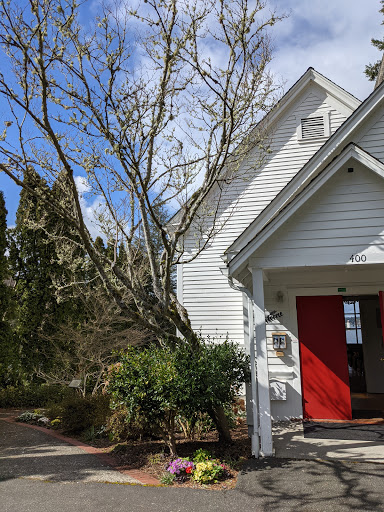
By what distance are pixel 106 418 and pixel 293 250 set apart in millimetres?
4973

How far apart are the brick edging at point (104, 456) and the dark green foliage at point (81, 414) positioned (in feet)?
0.89

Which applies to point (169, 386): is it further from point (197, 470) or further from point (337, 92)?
A: point (337, 92)

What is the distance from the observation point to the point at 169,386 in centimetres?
557

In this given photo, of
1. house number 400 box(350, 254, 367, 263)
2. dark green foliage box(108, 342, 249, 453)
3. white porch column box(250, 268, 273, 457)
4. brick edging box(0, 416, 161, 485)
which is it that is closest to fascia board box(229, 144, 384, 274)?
white porch column box(250, 268, 273, 457)

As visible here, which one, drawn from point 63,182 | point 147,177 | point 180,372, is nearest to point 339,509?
point 180,372

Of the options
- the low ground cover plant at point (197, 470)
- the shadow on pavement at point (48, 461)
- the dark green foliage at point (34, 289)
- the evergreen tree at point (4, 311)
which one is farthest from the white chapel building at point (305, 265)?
the evergreen tree at point (4, 311)

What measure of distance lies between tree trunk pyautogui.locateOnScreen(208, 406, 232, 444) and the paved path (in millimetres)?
990

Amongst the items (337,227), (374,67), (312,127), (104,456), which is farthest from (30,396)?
(374,67)

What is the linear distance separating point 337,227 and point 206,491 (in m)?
4.21

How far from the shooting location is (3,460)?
6156 mm

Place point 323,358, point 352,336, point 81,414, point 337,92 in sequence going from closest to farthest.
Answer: point 81,414 → point 323,358 → point 337,92 → point 352,336

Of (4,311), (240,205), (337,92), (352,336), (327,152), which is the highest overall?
(337,92)

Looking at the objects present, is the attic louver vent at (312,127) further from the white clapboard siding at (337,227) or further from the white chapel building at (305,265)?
the white clapboard siding at (337,227)

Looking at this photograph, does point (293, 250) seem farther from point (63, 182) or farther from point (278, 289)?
point (63, 182)
